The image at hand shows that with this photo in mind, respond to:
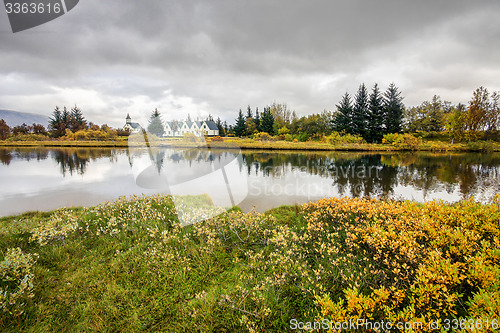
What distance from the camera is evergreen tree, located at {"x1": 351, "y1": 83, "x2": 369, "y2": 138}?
4856 centimetres

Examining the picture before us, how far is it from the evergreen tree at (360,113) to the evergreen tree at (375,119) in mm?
1133

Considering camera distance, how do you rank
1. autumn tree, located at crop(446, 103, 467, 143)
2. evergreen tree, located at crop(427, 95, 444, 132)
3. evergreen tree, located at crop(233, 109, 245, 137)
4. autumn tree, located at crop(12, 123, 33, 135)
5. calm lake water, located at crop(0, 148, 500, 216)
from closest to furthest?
calm lake water, located at crop(0, 148, 500, 216)
autumn tree, located at crop(446, 103, 467, 143)
evergreen tree, located at crop(427, 95, 444, 132)
autumn tree, located at crop(12, 123, 33, 135)
evergreen tree, located at crop(233, 109, 245, 137)

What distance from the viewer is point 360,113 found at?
160 ft

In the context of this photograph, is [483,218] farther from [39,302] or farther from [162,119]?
[162,119]

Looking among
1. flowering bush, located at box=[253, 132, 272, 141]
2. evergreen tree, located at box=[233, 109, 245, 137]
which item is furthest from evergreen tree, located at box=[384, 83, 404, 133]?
evergreen tree, located at box=[233, 109, 245, 137]

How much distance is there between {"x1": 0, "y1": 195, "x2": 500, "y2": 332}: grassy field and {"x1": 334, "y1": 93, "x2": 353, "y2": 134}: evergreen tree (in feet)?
164

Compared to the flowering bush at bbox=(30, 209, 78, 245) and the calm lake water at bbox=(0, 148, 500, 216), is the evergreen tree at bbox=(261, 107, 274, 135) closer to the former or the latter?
the calm lake water at bbox=(0, 148, 500, 216)

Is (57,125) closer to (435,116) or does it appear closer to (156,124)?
(156,124)

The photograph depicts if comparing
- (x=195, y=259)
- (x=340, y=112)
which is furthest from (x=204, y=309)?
(x=340, y=112)

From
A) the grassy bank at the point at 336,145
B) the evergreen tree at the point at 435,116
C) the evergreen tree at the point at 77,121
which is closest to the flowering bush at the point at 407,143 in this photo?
the grassy bank at the point at 336,145

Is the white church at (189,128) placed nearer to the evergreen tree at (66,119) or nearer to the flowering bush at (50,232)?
the evergreen tree at (66,119)

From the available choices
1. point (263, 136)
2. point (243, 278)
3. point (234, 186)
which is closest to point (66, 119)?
point (263, 136)

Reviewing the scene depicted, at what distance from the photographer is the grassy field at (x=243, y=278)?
8.23 ft

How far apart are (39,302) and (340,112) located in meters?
59.8
